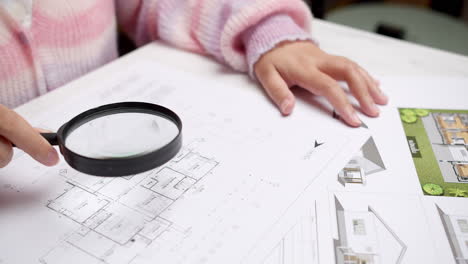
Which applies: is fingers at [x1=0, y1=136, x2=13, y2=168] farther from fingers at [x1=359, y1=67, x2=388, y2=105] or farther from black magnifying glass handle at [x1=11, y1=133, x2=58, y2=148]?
fingers at [x1=359, y1=67, x2=388, y2=105]

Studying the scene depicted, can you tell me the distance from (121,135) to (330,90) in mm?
351

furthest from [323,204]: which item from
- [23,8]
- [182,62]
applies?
[23,8]

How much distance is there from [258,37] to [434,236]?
1.48 feet

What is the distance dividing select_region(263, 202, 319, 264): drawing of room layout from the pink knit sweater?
360mm

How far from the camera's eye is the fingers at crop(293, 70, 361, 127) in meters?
0.69

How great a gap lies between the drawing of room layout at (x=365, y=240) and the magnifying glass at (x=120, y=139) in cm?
20

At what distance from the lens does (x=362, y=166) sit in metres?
0.60

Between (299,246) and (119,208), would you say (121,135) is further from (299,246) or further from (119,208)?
(299,246)

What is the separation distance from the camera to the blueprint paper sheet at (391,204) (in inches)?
18.9

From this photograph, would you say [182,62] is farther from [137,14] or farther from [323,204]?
[323,204]

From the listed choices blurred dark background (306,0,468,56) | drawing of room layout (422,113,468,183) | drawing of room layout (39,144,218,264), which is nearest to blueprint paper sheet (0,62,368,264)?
drawing of room layout (39,144,218,264)

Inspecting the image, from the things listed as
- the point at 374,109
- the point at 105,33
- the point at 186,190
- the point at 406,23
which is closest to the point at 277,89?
the point at 374,109

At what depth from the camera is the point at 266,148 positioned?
→ 24.5 inches

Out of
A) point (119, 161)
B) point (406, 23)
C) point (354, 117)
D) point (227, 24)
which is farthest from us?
point (406, 23)
